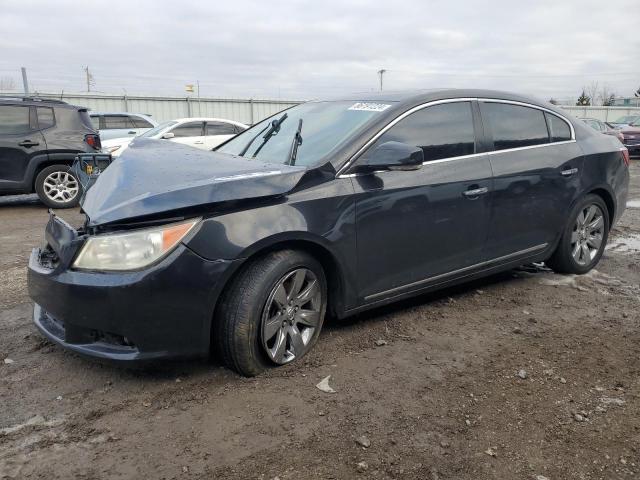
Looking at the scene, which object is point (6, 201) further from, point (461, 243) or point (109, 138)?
A: point (461, 243)

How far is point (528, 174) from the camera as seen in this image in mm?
4223

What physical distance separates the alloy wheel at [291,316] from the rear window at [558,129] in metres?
2.65

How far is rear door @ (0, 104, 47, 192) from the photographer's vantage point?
27.7 ft

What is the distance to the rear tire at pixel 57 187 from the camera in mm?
8695

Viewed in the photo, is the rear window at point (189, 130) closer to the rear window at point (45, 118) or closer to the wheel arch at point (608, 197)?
the rear window at point (45, 118)

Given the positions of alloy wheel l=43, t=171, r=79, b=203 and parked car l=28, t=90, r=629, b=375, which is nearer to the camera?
parked car l=28, t=90, r=629, b=375

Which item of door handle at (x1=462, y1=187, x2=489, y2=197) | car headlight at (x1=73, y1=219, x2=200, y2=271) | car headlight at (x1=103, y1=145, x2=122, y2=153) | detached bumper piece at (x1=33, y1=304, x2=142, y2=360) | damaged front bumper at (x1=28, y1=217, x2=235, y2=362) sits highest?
car headlight at (x1=103, y1=145, x2=122, y2=153)

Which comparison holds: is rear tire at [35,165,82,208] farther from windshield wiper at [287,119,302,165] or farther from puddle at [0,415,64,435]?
puddle at [0,415,64,435]

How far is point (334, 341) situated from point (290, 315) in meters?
0.57

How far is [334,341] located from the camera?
3580mm

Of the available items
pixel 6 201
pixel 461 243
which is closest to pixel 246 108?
pixel 6 201

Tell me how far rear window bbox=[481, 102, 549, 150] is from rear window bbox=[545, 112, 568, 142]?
75 mm

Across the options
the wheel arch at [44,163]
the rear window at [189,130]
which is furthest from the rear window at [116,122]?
the wheel arch at [44,163]

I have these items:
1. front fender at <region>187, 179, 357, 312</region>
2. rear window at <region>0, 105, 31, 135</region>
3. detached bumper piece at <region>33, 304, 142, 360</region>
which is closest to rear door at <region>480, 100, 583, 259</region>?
front fender at <region>187, 179, 357, 312</region>
